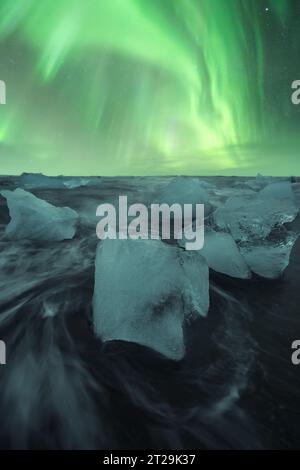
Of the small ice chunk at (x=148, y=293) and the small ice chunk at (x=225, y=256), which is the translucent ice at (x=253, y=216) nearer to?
the small ice chunk at (x=225, y=256)

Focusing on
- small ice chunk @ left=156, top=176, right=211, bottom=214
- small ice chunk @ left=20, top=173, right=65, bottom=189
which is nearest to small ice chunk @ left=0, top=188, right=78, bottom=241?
small ice chunk @ left=156, top=176, right=211, bottom=214

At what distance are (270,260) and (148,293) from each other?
2167mm

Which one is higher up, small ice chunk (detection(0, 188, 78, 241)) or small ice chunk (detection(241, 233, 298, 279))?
small ice chunk (detection(0, 188, 78, 241))

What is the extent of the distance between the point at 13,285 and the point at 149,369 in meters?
2.70

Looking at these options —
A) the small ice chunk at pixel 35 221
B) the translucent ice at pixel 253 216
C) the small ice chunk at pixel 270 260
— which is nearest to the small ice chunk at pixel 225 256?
→ the small ice chunk at pixel 270 260

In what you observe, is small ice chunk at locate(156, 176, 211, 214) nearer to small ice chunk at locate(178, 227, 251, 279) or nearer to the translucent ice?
the translucent ice

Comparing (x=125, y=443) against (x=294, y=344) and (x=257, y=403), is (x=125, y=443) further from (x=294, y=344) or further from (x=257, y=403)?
(x=294, y=344)

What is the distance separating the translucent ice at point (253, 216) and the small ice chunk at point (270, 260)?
1.61ft

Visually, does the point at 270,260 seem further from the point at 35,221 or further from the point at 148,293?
the point at 35,221

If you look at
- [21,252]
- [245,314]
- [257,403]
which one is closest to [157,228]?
[21,252]

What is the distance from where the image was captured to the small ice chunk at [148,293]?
2.60 meters

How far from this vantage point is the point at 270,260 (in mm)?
4191

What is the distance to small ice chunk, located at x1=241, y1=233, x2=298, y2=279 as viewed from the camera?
164 inches

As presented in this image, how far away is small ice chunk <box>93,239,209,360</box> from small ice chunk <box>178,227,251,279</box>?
3.24 feet
